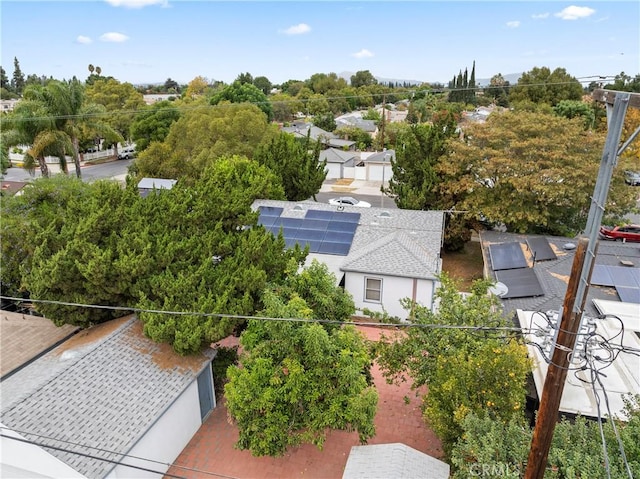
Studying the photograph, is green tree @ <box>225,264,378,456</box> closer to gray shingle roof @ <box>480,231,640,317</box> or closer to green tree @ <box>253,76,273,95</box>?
gray shingle roof @ <box>480,231,640,317</box>

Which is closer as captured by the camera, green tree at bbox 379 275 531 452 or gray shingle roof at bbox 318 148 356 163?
green tree at bbox 379 275 531 452

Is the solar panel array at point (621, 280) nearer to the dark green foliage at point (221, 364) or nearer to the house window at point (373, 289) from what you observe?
the house window at point (373, 289)

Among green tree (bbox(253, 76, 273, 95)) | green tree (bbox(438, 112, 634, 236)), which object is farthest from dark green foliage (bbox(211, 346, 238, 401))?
green tree (bbox(253, 76, 273, 95))

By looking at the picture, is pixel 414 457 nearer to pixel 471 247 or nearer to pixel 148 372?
pixel 148 372

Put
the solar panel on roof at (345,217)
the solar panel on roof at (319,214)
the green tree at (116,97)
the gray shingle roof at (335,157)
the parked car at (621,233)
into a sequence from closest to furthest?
the solar panel on roof at (345,217), the solar panel on roof at (319,214), the parked car at (621,233), the gray shingle roof at (335,157), the green tree at (116,97)

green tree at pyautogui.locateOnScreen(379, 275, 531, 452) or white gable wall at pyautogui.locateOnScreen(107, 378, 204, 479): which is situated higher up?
green tree at pyautogui.locateOnScreen(379, 275, 531, 452)

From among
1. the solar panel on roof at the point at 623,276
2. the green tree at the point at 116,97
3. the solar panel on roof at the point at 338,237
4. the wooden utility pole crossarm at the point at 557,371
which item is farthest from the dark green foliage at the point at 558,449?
the green tree at the point at 116,97
